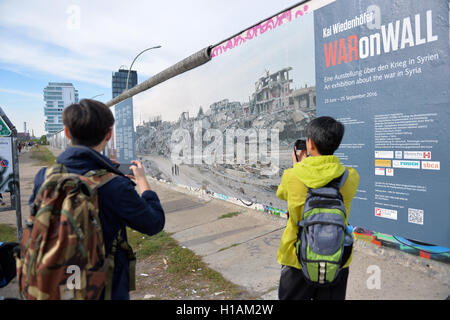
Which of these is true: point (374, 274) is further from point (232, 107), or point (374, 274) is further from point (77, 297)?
point (232, 107)

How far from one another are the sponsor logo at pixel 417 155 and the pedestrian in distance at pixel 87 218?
260 centimetres

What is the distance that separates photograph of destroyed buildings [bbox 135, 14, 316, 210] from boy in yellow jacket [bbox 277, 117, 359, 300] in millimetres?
2371

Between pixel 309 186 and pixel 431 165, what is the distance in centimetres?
189

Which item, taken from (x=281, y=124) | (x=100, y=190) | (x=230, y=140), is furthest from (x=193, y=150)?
(x=100, y=190)

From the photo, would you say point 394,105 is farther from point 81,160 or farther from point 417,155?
point 81,160

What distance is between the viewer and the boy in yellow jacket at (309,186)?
1.67 metres

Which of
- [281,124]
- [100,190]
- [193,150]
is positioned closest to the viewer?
[100,190]

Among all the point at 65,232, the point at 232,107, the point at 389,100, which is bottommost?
the point at 65,232

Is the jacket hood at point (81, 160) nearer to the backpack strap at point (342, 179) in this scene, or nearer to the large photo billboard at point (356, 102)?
the backpack strap at point (342, 179)

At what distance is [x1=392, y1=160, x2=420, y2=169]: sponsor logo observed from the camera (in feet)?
9.48

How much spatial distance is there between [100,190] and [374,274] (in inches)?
119

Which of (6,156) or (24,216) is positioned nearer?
(6,156)

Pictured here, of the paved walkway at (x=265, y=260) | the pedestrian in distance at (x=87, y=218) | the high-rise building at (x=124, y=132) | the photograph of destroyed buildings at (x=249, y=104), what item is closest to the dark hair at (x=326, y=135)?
the pedestrian in distance at (x=87, y=218)

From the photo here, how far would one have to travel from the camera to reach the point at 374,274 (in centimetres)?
314
